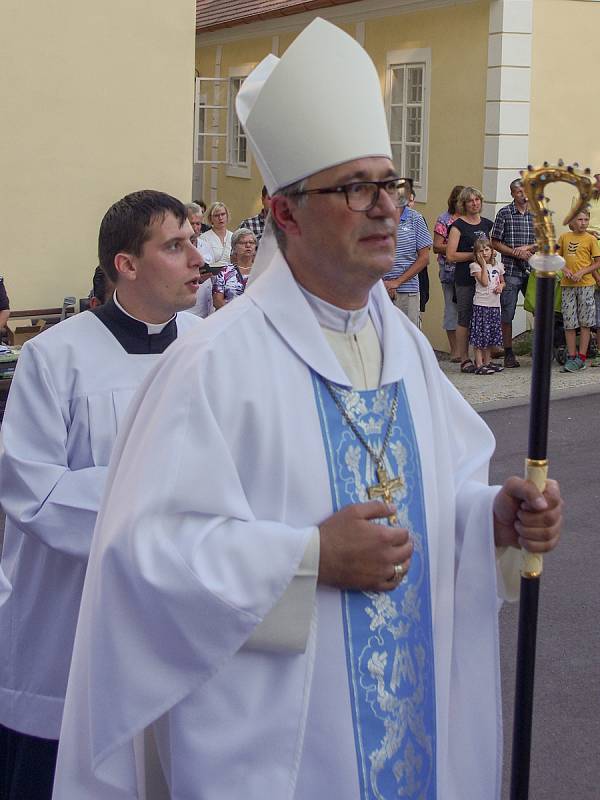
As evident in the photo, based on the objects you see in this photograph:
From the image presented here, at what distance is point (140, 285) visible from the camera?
12.3 feet

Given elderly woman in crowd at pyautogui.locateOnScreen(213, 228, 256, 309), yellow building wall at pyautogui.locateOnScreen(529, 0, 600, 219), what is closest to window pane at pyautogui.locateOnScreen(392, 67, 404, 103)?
yellow building wall at pyautogui.locateOnScreen(529, 0, 600, 219)

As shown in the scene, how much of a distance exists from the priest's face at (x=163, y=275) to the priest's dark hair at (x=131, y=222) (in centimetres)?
2

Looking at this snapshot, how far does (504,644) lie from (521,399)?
6.10m

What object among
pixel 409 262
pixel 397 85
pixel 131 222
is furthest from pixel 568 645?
pixel 397 85

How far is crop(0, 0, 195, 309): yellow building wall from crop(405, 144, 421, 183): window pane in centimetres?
449

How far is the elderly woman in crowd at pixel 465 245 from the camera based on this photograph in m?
13.4

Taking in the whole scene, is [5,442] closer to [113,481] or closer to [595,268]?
[113,481]

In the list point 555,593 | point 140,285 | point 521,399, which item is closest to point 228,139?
point 521,399

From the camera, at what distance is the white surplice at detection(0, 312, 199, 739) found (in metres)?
3.44

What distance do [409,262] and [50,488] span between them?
9.92 m

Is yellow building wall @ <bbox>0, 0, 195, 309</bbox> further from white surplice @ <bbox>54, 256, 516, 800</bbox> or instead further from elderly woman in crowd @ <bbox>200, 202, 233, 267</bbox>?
white surplice @ <bbox>54, 256, 516, 800</bbox>

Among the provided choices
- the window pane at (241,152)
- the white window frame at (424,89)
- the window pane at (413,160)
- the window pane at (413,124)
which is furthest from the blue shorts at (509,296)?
the window pane at (241,152)

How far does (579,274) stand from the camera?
1338 cm

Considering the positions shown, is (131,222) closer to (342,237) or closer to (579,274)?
(342,237)
